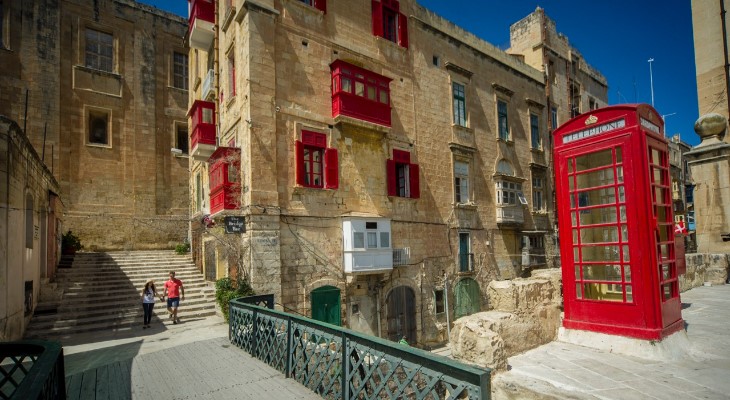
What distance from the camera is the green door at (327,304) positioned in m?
13.7

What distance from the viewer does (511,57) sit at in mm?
23422

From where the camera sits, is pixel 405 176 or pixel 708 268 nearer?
pixel 708 268

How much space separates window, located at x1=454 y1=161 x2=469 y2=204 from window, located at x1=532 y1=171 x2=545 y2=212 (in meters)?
6.48

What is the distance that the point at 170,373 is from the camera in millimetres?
6754

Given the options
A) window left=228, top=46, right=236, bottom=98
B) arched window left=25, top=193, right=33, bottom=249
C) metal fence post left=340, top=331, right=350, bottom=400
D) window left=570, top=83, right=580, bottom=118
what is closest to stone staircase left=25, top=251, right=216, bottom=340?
arched window left=25, top=193, right=33, bottom=249

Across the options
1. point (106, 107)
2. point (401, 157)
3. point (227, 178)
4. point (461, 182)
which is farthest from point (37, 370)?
point (106, 107)

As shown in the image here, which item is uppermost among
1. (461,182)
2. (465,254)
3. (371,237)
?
(461,182)

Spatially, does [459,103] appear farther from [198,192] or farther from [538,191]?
[198,192]

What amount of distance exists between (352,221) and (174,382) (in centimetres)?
887

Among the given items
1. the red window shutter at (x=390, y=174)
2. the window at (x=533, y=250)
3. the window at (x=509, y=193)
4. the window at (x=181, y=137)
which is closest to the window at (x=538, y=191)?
the window at (x=509, y=193)

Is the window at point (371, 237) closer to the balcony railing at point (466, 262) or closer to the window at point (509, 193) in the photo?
the balcony railing at point (466, 262)

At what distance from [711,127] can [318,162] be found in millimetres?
13264

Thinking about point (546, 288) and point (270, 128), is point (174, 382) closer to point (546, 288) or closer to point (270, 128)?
point (546, 288)

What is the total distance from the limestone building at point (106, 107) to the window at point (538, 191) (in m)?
20.9
